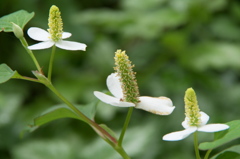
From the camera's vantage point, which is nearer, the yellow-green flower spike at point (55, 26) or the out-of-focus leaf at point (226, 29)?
the yellow-green flower spike at point (55, 26)

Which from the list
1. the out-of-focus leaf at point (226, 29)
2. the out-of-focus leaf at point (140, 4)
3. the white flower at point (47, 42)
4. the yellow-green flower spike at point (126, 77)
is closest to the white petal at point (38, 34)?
the white flower at point (47, 42)

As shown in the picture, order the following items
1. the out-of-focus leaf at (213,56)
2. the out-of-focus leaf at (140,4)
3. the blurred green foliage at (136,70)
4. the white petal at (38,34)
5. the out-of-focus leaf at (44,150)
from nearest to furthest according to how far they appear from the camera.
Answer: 1. the white petal at (38,34)
2. the out-of-focus leaf at (44,150)
3. the blurred green foliage at (136,70)
4. the out-of-focus leaf at (213,56)
5. the out-of-focus leaf at (140,4)

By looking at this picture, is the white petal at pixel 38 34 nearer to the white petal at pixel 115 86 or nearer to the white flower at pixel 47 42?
the white flower at pixel 47 42

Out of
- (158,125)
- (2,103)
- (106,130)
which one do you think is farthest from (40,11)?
(106,130)

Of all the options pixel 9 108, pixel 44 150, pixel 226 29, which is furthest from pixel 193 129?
pixel 226 29

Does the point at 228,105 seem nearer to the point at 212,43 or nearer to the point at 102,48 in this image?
the point at 212,43

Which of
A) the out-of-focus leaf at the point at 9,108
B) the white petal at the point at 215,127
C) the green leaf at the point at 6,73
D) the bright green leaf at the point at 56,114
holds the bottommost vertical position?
the out-of-focus leaf at the point at 9,108
